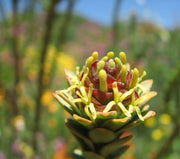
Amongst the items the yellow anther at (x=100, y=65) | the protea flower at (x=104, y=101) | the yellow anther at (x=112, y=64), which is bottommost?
the protea flower at (x=104, y=101)

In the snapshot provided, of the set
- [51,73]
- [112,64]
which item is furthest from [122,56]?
[51,73]

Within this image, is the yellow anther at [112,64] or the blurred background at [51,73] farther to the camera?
the blurred background at [51,73]

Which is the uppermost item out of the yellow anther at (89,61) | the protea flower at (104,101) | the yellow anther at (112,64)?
the yellow anther at (89,61)

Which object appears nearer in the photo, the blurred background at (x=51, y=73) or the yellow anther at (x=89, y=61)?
the yellow anther at (x=89, y=61)

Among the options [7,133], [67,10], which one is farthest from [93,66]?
[7,133]

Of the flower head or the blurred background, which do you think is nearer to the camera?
the flower head

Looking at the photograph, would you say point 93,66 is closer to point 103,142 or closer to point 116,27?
point 103,142

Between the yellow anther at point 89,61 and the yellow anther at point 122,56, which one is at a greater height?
the yellow anther at point 89,61
